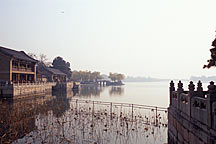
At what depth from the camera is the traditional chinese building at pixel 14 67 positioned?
4150cm

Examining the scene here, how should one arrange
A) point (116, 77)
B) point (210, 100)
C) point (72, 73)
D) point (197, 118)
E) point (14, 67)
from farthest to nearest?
point (116, 77)
point (72, 73)
point (14, 67)
point (197, 118)
point (210, 100)

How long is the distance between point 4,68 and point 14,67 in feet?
9.49

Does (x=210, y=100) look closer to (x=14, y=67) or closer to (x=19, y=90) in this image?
(x=19, y=90)

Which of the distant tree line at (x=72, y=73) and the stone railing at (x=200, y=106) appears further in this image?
the distant tree line at (x=72, y=73)

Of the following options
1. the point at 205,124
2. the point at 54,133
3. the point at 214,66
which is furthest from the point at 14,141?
the point at 214,66

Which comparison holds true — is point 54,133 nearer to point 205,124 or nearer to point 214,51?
point 205,124

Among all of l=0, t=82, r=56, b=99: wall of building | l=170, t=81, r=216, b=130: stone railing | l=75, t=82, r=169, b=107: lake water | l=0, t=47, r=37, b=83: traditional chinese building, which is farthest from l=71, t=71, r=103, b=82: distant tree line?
A: l=170, t=81, r=216, b=130: stone railing

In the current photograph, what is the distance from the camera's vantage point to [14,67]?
44312 millimetres

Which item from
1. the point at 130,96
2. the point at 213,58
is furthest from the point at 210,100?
the point at 130,96

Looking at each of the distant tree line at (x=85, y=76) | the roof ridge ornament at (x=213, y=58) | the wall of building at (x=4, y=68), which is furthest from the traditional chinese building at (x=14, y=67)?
the distant tree line at (x=85, y=76)

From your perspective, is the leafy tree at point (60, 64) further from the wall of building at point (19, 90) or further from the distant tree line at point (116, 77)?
the distant tree line at point (116, 77)

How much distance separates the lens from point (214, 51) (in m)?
15.2

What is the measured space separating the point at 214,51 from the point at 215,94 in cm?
910

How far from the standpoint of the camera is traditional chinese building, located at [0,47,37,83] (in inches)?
1634
